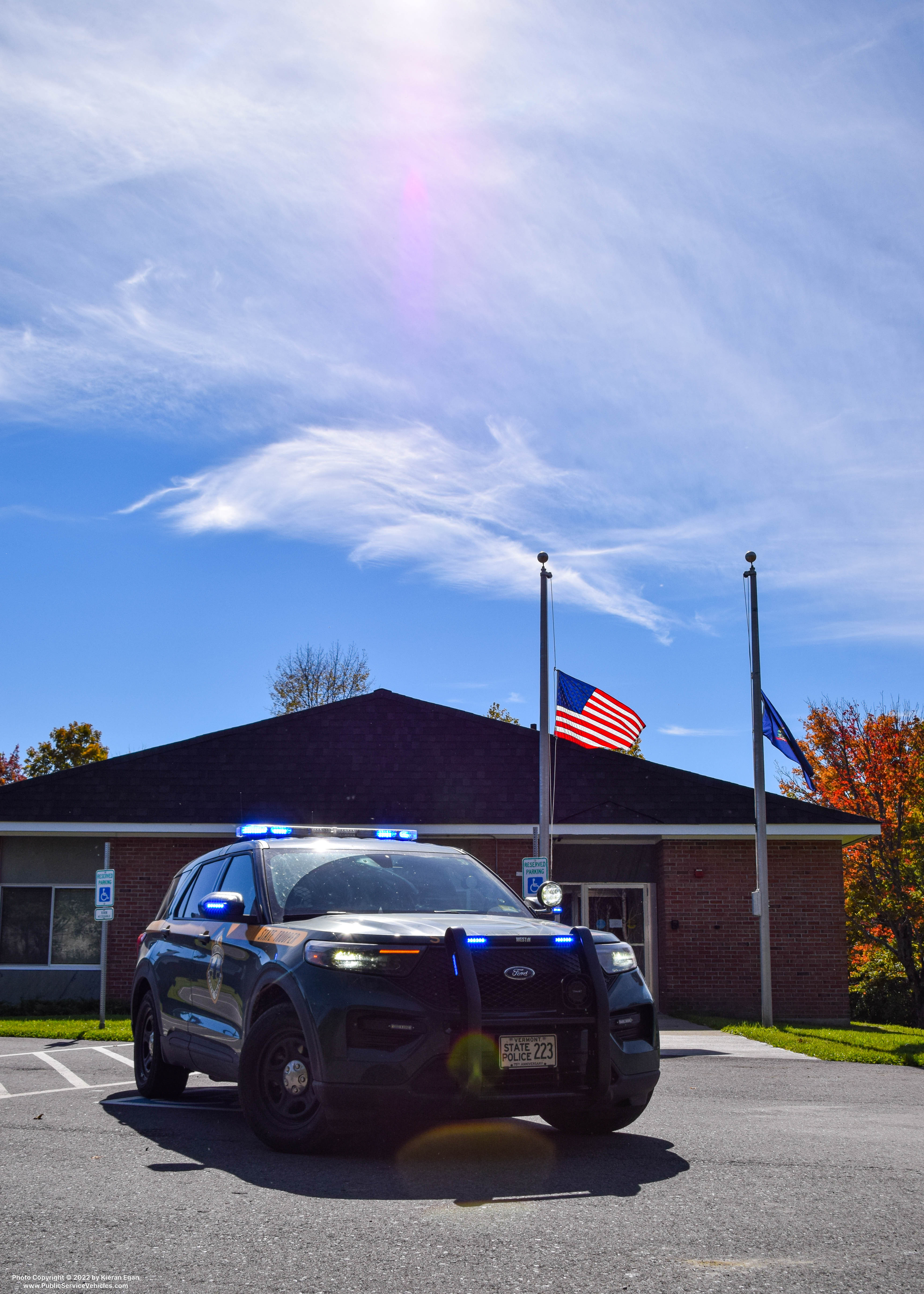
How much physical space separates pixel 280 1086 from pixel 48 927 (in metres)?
17.2

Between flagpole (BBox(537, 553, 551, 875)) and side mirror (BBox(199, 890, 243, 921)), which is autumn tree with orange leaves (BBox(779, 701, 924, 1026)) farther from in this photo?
side mirror (BBox(199, 890, 243, 921))

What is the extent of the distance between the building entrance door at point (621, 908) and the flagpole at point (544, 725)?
4.45 ft

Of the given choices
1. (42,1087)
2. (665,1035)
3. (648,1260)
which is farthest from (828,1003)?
(648,1260)

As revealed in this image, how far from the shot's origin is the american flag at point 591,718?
19.2m

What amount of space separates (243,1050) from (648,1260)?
116 inches

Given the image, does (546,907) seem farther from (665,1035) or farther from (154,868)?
(154,868)

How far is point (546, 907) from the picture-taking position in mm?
7996

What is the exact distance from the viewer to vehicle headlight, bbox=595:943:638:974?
683 cm

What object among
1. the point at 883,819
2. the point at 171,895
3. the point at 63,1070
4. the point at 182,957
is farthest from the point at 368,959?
the point at 883,819

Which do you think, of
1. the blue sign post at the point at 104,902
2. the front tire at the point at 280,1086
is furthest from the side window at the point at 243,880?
the blue sign post at the point at 104,902

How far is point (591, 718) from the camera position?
1928 cm

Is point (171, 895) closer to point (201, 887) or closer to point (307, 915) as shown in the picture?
point (201, 887)

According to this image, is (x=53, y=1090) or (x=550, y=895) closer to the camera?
(x=550, y=895)

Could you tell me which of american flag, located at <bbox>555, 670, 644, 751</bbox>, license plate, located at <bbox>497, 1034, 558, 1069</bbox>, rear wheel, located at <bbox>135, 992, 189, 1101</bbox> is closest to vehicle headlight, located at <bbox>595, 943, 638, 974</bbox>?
license plate, located at <bbox>497, 1034, 558, 1069</bbox>
